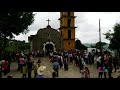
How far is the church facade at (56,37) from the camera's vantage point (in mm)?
51344

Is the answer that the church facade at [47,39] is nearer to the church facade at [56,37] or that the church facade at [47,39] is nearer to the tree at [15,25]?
the church facade at [56,37]

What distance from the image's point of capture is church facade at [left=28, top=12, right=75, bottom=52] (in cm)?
5134

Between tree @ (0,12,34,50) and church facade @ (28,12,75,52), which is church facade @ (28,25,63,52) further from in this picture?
tree @ (0,12,34,50)

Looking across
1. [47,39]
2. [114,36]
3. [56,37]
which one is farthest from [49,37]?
[114,36]

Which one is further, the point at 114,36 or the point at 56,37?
the point at 56,37

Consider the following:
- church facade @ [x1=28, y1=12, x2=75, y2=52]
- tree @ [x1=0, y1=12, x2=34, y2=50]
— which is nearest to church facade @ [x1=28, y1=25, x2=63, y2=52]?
church facade @ [x1=28, y1=12, x2=75, y2=52]

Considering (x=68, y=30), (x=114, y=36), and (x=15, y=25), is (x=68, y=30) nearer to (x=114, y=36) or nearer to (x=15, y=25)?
(x=114, y=36)

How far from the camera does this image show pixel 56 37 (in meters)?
52.5

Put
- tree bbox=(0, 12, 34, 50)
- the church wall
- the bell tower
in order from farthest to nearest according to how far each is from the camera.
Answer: the bell tower < the church wall < tree bbox=(0, 12, 34, 50)

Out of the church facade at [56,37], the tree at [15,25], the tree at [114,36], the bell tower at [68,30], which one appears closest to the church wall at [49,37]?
the church facade at [56,37]
